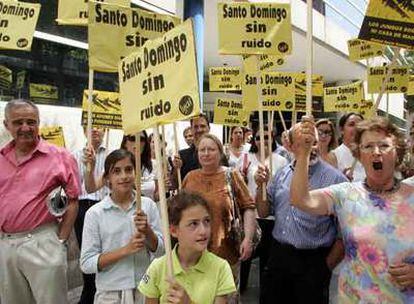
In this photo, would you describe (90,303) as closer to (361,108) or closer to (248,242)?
(248,242)

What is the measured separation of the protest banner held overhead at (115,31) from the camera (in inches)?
157

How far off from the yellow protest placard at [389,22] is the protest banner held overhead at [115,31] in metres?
1.52

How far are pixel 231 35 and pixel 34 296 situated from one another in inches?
112

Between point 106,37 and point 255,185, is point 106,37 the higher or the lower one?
the higher one

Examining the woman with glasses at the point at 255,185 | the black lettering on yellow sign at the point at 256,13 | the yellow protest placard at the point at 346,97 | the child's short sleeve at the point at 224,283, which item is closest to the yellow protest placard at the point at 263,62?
the yellow protest placard at the point at 346,97

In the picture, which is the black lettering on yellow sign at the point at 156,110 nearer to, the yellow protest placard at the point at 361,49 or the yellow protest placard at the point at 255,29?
the yellow protest placard at the point at 255,29

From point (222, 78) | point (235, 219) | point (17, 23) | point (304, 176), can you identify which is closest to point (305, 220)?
point (235, 219)

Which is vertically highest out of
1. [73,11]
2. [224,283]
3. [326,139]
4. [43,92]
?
[73,11]

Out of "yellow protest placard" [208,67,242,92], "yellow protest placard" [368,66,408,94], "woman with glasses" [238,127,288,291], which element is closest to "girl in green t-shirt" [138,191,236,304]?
"woman with glasses" [238,127,288,291]

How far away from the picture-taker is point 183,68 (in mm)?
2395

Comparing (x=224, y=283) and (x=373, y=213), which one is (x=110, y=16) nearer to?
(x=224, y=283)

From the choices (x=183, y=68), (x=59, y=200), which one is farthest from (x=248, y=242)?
(x=183, y=68)

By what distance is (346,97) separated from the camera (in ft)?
27.7

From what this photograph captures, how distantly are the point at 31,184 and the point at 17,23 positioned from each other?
2.30m
